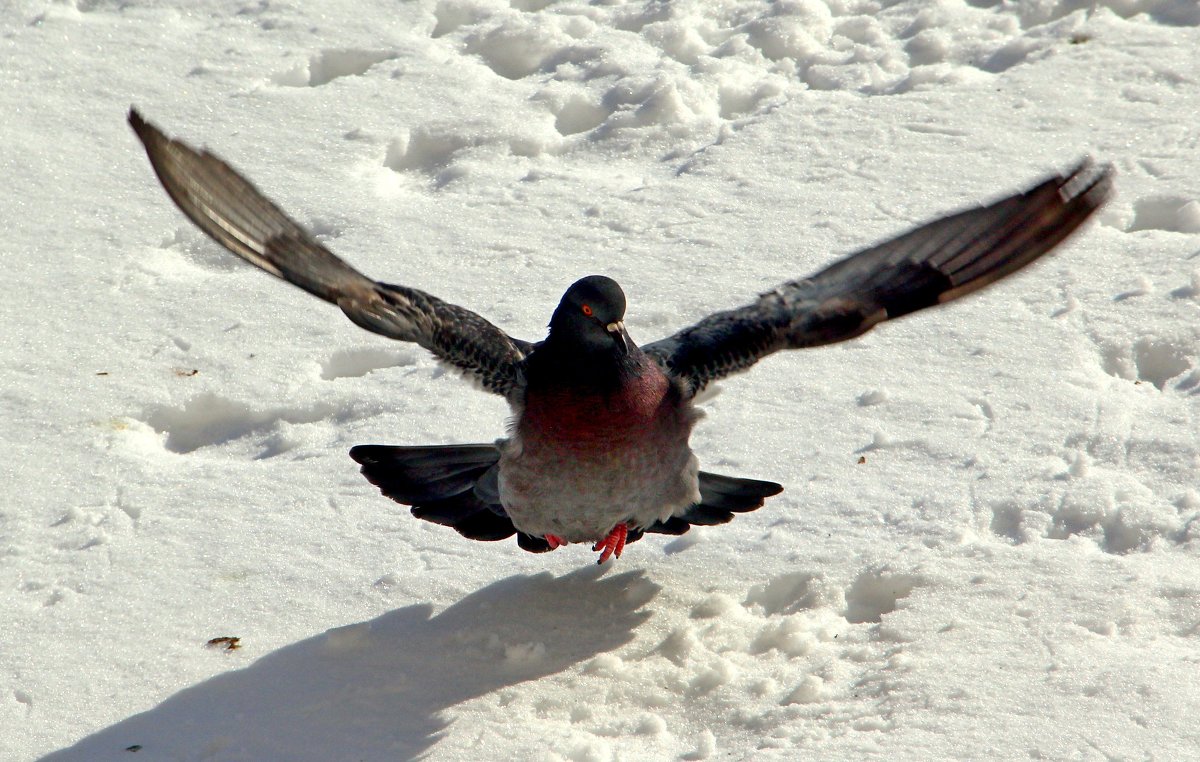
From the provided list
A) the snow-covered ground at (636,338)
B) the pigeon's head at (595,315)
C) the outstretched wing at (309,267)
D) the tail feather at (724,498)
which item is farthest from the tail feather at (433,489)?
the pigeon's head at (595,315)

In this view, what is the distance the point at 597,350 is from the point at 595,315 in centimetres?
11

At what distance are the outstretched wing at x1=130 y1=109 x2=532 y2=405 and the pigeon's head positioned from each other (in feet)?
1.27

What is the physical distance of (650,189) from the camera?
659cm

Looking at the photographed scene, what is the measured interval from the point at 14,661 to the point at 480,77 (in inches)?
170

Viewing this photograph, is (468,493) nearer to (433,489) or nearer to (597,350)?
(433,489)

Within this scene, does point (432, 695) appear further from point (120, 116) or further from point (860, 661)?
point (120, 116)

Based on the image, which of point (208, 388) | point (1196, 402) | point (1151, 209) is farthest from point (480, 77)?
point (1196, 402)

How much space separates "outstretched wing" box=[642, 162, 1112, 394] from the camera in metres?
4.18

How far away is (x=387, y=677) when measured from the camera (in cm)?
411

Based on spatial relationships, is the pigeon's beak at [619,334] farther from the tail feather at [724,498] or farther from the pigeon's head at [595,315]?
the tail feather at [724,498]

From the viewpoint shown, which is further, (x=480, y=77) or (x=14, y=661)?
(x=480, y=77)

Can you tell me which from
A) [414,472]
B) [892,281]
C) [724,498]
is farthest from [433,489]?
[892,281]

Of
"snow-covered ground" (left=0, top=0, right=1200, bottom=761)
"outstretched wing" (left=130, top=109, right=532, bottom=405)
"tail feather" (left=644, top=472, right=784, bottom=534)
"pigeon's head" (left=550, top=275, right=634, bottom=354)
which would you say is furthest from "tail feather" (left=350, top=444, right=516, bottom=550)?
"pigeon's head" (left=550, top=275, right=634, bottom=354)

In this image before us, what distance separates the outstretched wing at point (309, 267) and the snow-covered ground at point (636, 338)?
58 centimetres
